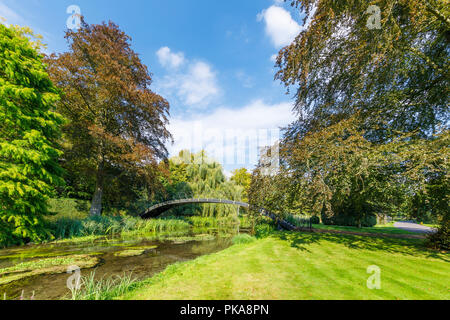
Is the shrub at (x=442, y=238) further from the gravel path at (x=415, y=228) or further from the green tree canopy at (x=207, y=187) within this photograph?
the green tree canopy at (x=207, y=187)

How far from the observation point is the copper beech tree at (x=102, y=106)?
40.8 ft

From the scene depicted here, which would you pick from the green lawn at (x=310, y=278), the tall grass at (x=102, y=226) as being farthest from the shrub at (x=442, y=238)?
the tall grass at (x=102, y=226)

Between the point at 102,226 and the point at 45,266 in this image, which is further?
the point at 102,226

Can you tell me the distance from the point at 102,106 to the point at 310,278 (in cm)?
1646

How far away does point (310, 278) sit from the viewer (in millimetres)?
3881

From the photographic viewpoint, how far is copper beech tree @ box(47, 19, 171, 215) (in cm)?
1244

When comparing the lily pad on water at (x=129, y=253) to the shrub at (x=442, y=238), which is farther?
the lily pad on water at (x=129, y=253)

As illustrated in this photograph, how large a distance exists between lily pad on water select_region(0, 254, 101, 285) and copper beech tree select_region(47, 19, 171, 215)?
22.5 ft

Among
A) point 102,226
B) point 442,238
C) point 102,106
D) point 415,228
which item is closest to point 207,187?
point 102,226

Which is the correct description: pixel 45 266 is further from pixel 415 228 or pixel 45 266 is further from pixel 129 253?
pixel 415 228

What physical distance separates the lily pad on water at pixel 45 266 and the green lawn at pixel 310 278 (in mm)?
3395
